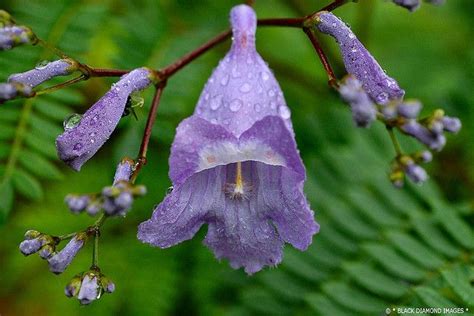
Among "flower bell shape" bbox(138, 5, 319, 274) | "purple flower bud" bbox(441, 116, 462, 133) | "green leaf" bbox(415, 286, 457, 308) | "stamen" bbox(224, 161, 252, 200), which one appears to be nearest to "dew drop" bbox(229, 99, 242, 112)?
"flower bell shape" bbox(138, 5, 319, 274)

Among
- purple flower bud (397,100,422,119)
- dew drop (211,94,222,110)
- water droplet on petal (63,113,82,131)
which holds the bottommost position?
water droplet on petal (63,113,82,131)

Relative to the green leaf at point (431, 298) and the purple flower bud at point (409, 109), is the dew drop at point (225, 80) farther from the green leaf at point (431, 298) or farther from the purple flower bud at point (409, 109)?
the green leaf at point (431, 298)

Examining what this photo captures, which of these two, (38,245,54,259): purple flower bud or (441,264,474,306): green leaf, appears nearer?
(38,245,54,259): purple flower bud

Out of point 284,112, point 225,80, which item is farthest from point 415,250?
point 225,80

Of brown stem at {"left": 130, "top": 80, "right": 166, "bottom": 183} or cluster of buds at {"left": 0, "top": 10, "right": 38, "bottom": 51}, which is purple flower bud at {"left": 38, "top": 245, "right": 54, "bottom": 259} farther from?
cluster of buds at {"left": 0, "top": 10, "right": 38, "bottom": 51}

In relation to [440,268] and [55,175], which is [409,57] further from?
[55,175]

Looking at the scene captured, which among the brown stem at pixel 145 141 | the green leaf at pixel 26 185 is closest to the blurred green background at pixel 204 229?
the green leaf at pixel 26 185
